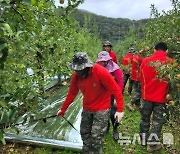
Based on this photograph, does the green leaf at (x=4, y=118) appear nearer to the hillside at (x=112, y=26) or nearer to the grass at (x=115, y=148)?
the grass at (x=115, y=148)

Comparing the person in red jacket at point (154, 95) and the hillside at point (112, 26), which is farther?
the hillside at point (112, 26)

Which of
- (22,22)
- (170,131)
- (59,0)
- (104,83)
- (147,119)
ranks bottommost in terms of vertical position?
(170,131)

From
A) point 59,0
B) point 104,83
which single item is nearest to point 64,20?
point 59,0

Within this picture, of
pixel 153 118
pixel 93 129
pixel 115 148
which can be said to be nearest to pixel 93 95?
pixel 93 129

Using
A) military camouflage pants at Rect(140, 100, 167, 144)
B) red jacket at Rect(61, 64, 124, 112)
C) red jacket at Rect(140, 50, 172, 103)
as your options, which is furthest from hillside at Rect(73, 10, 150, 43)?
red jacket at Rect(61, 64, 124, 112)

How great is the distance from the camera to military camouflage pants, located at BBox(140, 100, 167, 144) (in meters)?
5.10

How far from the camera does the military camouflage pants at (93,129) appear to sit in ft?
13.5

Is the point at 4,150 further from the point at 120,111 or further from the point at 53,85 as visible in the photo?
the point at 53,85

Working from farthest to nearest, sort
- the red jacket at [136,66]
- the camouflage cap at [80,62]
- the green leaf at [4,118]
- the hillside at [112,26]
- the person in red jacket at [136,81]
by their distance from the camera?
the hillside at [112,26] → the red jacket at [136,66] → the person in red jacket at [136,81] → the camouflage cap at [80,62] → the green leaf at [4,118]

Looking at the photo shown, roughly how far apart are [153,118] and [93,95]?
5.12 feet

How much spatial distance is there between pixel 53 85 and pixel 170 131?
6855mm

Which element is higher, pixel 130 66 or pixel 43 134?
pixel 130 66

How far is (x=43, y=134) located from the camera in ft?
18.3

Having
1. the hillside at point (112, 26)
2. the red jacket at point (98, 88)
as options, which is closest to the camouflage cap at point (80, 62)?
the red jacket at point (98, 88)
